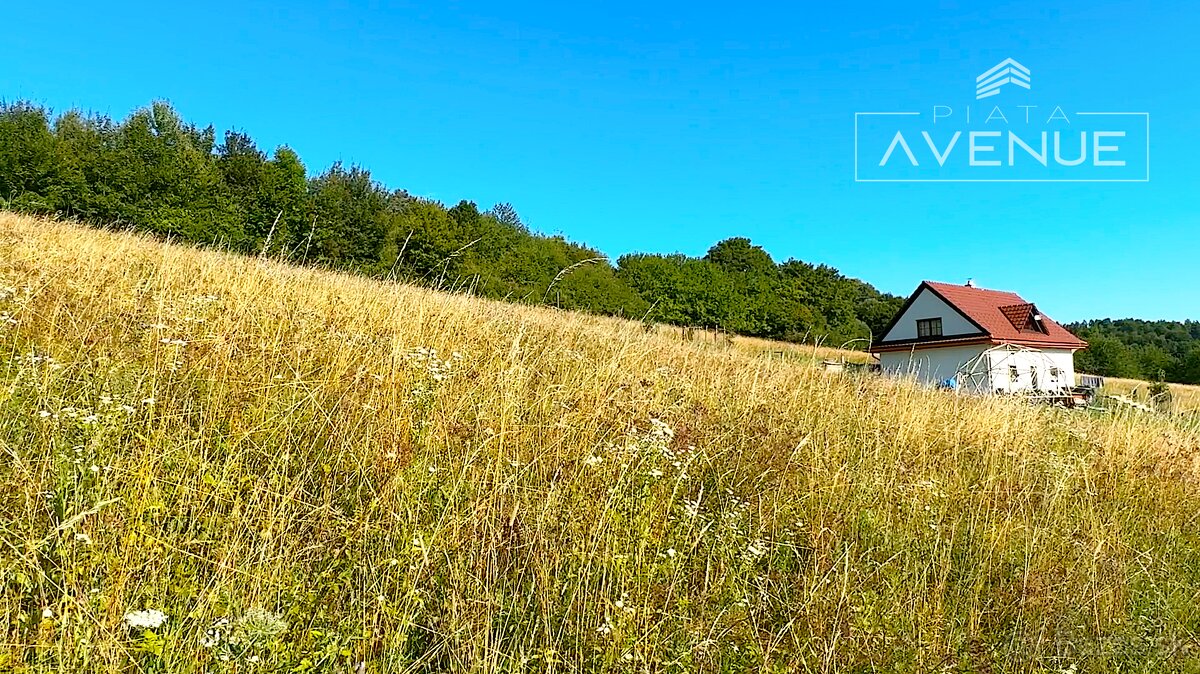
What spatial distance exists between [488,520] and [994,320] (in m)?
33.5

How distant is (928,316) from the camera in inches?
1171

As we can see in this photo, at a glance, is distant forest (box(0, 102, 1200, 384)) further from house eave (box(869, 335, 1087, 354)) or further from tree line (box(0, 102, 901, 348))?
house eave (box(869, 335, 1087, 354))

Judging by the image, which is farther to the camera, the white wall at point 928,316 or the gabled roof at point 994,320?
the white wall at point 928,316

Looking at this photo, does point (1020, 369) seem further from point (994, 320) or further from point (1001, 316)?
point (1001, 316)

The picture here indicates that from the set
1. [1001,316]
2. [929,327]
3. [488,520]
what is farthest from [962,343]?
[488,520]

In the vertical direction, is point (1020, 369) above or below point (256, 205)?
below

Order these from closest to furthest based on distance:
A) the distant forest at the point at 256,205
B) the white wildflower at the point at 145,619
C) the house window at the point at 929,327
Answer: the white wildflower at the point at 145,619
the distant forest at the point at 256,205
the house window at the point at 929,327

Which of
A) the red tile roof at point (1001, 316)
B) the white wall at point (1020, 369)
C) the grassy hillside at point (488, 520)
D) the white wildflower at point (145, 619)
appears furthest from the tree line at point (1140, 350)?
the white wildflower at point (145, 619)

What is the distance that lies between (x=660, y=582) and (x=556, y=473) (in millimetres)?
665

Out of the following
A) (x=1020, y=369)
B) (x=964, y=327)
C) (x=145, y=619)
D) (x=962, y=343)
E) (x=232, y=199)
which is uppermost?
(x=232, y=199)

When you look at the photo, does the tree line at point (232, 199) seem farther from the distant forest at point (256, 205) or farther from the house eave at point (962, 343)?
the house eave at point (962, 343)

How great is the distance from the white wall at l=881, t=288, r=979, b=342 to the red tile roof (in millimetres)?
377

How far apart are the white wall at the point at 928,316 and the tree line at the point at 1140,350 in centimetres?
2020

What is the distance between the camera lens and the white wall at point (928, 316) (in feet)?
92.4
